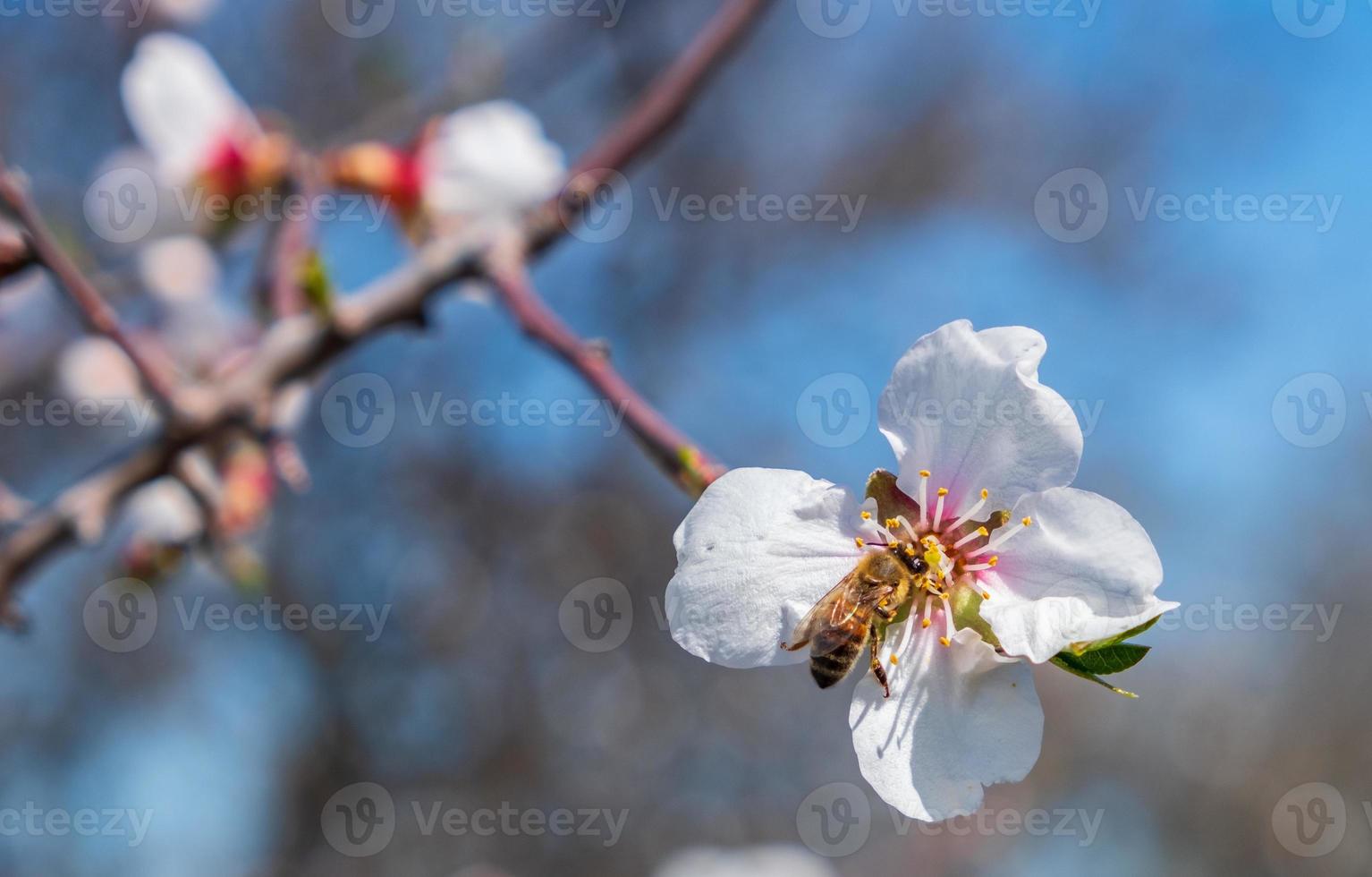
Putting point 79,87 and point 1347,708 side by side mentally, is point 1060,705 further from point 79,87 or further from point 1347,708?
point 79,87

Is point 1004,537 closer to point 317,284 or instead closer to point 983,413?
point 983,413

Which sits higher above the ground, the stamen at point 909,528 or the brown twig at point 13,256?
the brown twig at point 13,256

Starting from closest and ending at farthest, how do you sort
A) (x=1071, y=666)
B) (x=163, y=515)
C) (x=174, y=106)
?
1. (x=1071, y=666)
2. (x=174, y=106)
3. (x=163, y=515)

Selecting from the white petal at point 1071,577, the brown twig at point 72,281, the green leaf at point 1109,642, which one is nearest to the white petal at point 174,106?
the brown twig at point 72,281

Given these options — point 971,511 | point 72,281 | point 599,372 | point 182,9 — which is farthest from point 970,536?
point 182,9

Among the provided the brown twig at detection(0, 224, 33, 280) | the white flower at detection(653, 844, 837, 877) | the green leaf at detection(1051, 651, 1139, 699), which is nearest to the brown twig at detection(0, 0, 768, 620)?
the brown twig at detection(0, 224, 33, 280)

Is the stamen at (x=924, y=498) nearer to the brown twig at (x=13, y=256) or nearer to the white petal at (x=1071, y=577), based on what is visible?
the white petal at (x=1071, y=577)
